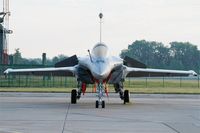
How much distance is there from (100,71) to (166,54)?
425 ft

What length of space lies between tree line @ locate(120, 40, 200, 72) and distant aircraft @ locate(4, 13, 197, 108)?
110m

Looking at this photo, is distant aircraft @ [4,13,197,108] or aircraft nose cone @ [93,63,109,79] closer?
aircraft nose cone @ [93,63,109,79]

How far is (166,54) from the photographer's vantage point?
494 feet

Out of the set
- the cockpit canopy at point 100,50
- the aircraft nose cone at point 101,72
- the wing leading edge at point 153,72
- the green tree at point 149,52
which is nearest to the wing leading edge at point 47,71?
the cockpit canopy at point 100,50

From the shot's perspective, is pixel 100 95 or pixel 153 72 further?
pixel 153 72

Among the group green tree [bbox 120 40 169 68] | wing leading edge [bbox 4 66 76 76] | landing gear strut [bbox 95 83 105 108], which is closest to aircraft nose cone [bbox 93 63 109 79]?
landing gear strut [bbox 95 83 105 108]

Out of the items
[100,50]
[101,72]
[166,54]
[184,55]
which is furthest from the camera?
[166,54]

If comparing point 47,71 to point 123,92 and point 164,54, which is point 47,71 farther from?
point 164,54

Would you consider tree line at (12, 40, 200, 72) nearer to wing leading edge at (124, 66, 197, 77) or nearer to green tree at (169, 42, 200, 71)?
green tree at (169, 42, 200, 71)

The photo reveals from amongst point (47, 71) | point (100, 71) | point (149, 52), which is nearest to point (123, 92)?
point (47, 71)

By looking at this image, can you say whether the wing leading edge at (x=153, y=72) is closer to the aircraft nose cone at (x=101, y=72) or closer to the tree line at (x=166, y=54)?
the aircraft nose cone at (x=101, y=72)

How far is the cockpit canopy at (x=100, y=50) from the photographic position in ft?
77.4

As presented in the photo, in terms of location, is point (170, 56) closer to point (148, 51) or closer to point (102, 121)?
point (148, 51)

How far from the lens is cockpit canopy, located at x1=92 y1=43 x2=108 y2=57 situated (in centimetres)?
2359
